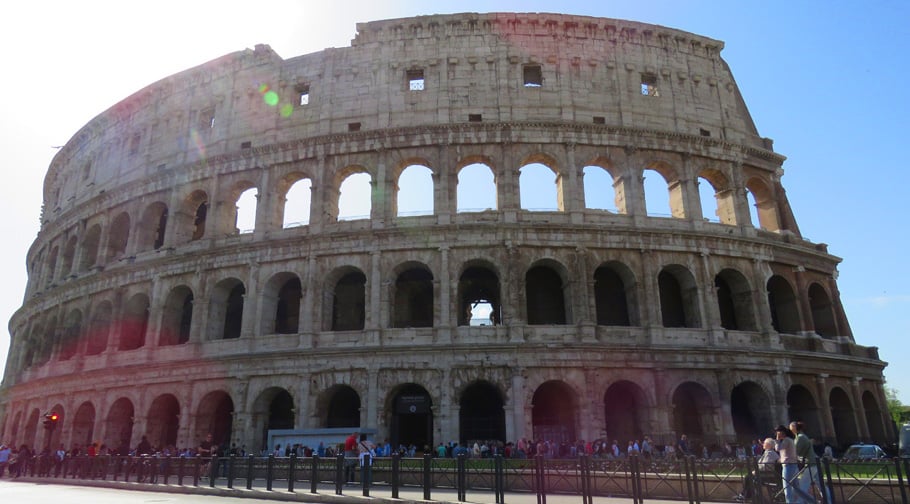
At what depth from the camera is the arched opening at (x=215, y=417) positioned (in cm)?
2578

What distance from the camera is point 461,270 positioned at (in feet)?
81.1

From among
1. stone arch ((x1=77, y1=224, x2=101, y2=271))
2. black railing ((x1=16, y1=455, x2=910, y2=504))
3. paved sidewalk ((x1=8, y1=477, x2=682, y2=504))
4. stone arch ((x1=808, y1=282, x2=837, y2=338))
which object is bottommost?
paved sidewalk ((x1=8, y1=477, x2=682, y2=504))

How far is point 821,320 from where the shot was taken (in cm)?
2892

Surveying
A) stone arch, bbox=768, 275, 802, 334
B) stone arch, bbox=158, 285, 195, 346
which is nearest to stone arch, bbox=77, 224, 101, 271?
stone arch, bbox=158, 285, 195, 346

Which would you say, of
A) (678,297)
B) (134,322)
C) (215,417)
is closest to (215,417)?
(215,417)

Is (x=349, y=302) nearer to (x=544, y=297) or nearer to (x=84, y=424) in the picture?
(x=544, y=297)

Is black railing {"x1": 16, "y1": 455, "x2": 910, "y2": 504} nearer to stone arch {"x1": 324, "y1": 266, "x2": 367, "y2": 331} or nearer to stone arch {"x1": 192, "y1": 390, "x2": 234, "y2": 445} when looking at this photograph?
stone arch {"x1": 192, "y1": 390, "x2": 234, "y2": 445}

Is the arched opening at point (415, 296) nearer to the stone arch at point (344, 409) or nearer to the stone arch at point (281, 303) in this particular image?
the stone arch at point (344, 409)

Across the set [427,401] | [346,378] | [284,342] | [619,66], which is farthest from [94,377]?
[619,66]

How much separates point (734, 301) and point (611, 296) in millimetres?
5788

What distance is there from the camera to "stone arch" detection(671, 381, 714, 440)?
24078 millimetres

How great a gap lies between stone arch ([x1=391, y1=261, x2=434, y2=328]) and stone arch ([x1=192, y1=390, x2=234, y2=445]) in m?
8.54

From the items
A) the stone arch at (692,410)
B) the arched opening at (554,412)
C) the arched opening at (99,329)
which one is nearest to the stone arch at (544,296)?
the arched opening at (554,412)

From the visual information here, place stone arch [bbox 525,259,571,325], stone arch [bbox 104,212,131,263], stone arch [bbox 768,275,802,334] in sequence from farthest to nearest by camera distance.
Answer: stone arch [bbox 104,212,131,263] → stone arch [bbox 768,275,802,334] → stone arch [bbox 525,259,571,325]
